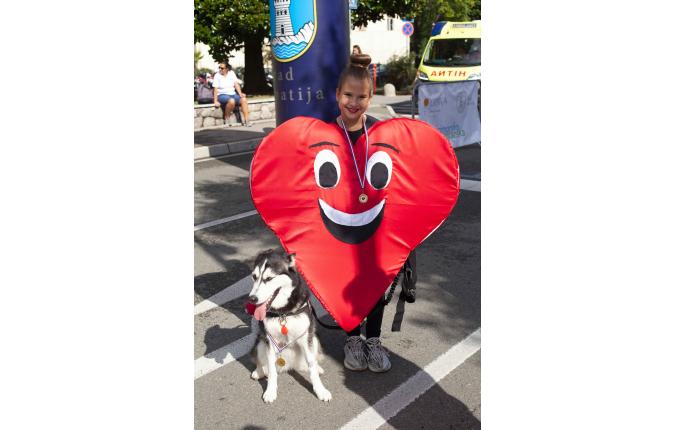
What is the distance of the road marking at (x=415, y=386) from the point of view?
3.36 metres

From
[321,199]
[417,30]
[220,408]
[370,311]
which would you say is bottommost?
[220,408]

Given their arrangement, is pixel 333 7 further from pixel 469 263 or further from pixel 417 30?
pixel 417 30

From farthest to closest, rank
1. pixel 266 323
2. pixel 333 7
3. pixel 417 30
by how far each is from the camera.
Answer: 1. pixel 417 30
2. pixel 333 7
3. pixel 266 323

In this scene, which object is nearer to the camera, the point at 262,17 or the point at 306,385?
the point at 306,385

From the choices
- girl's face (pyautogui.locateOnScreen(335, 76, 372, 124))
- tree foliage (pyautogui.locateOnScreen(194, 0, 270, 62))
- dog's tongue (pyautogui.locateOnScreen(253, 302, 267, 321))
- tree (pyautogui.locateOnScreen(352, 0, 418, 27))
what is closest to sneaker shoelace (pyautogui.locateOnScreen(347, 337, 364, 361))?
dog's tongue (pyautogui.locateOnScreen(253, 302, 267, 321))

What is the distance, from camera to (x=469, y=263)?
584cm

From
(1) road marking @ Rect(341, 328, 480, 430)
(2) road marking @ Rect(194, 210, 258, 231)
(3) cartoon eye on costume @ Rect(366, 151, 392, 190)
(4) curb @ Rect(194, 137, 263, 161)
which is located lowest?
(1) road marking @ Rect(341, 328, 480, 430)

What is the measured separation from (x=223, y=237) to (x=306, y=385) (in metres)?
3.36

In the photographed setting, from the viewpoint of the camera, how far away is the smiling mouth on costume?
3535mm

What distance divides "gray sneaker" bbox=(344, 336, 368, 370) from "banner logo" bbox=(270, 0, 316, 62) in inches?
142

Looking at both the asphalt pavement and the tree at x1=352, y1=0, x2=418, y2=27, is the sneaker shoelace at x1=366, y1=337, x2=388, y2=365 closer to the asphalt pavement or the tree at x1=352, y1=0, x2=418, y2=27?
the asphalt pavement

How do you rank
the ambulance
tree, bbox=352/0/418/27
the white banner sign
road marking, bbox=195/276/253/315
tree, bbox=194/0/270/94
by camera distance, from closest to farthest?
road marking, bbox=195/276/253/315
the white banner sign
tree, bbox=194/0/270/94
the ambulance
tree, bbox=352/0/418/27

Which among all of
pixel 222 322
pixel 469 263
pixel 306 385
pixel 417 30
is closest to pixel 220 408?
pixel 306 385

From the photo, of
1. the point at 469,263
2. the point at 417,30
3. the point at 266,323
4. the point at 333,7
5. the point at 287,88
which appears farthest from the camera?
the point at 417,30
